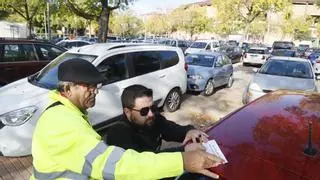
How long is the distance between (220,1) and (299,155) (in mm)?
35565

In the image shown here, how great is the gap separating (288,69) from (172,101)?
3.80 metres

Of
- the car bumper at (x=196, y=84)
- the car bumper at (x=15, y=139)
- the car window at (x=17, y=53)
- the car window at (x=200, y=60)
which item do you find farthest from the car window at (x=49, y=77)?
the car window at (x=200, y=60)

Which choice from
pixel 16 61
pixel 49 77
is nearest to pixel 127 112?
pixel 49 77

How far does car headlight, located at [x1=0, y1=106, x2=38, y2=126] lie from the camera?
17.1 ft

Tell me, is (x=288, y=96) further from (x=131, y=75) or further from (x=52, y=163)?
(x=131, y=75)

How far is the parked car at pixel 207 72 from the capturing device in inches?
447

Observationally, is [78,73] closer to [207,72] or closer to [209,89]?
[207,72]

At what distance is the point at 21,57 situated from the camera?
990cm

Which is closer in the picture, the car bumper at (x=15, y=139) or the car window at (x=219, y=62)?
the car bumper at (x=15, y=139)

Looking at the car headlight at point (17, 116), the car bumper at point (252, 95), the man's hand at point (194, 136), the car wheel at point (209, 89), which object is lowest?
the car wheel at point (209, 89)

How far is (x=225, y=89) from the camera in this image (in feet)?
44.6

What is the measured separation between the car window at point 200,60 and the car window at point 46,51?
4680mm

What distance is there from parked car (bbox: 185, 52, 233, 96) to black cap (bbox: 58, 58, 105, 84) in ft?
31.0

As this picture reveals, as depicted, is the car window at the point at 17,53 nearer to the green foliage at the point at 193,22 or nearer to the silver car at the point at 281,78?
the silver car at the point at 281,78
